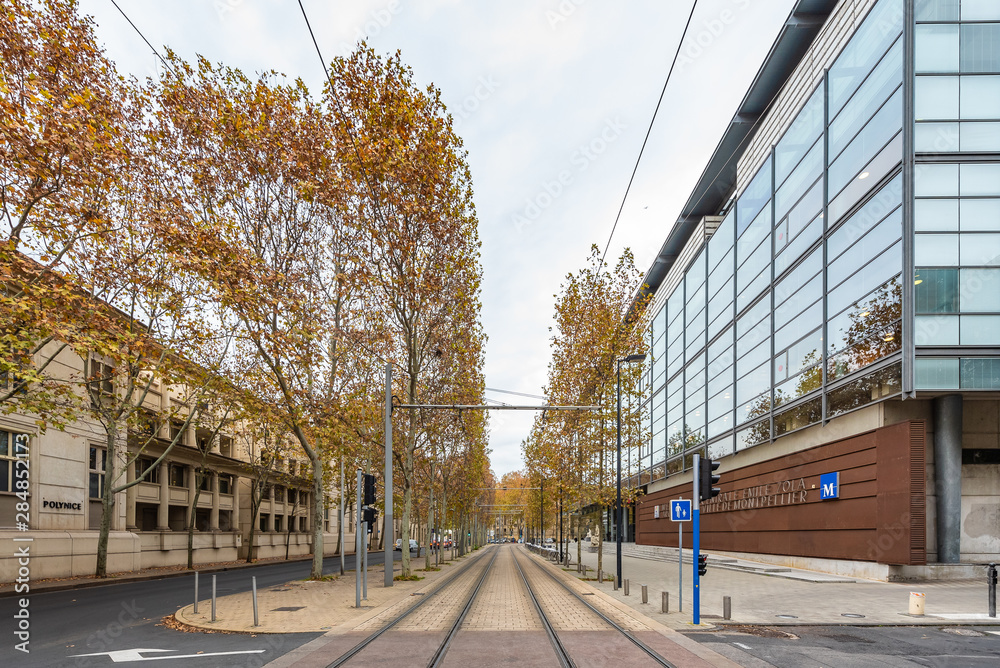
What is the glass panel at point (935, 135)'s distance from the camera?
75.3 feet

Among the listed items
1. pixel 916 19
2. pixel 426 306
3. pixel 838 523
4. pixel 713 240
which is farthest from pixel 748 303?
pixel 426 306

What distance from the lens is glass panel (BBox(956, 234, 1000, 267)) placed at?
22.5m

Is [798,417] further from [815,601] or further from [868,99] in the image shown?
[868,99]

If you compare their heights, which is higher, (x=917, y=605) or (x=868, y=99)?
(x=868, y=99)

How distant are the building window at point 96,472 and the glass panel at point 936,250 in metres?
35.2

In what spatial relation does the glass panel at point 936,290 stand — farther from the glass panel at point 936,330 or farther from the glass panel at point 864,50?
the glass panel at point 864,50

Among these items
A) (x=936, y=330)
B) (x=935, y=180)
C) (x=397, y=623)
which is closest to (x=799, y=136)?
(x=935, y=180)

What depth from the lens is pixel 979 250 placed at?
73.9ft

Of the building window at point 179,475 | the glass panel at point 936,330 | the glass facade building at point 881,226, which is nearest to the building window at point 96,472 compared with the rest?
the building window at point 179,475

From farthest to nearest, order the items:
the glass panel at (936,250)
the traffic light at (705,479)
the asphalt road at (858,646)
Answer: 1. the glass panel at (936,250)
2. the traffic light at (705,479)
3. the asphalt road at (858,646)

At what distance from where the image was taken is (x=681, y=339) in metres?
52.8

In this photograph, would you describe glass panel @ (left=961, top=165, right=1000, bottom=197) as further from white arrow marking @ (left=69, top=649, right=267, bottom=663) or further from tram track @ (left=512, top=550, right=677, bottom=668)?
white arrow marking @ (left=69, top=649, right=267, bottom=663)

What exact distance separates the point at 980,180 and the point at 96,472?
38819 mm

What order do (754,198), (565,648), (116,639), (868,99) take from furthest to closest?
(754,198) → (868,99) → (116,639) → (565,648)
